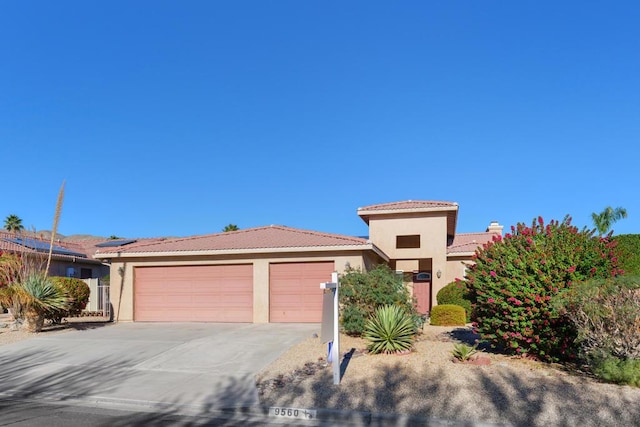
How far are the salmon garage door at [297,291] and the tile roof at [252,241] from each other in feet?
2.59

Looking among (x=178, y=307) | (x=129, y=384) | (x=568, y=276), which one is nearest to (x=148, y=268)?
(x=178, y=307)

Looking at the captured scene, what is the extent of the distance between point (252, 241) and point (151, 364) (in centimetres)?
843

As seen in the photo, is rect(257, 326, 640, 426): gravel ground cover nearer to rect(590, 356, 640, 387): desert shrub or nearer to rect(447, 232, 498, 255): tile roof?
rect(590, 356, 640, 387): desert shrub

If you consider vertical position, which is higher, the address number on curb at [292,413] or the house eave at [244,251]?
the house eave at [244,251]

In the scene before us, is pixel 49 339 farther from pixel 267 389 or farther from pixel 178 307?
pixel 267 389

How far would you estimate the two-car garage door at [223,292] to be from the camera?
1730 cm

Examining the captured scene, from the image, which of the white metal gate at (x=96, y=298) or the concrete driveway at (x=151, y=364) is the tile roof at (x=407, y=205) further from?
the white metal gate at (x=96, y=298)

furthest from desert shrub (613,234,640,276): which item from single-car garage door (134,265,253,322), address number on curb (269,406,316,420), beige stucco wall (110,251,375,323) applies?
address number on curb (269,406,316,420)

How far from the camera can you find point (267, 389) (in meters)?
8.31

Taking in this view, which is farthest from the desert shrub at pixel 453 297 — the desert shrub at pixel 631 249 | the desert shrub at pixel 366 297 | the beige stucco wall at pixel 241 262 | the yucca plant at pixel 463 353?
the yucca plant at pixel 463 353

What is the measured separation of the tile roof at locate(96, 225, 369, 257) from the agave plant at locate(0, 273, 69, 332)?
351 centimetres

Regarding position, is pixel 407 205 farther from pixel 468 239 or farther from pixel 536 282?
pixel 536 282

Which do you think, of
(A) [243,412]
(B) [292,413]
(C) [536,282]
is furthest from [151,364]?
(C) [536,282]

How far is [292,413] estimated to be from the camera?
7098mm
